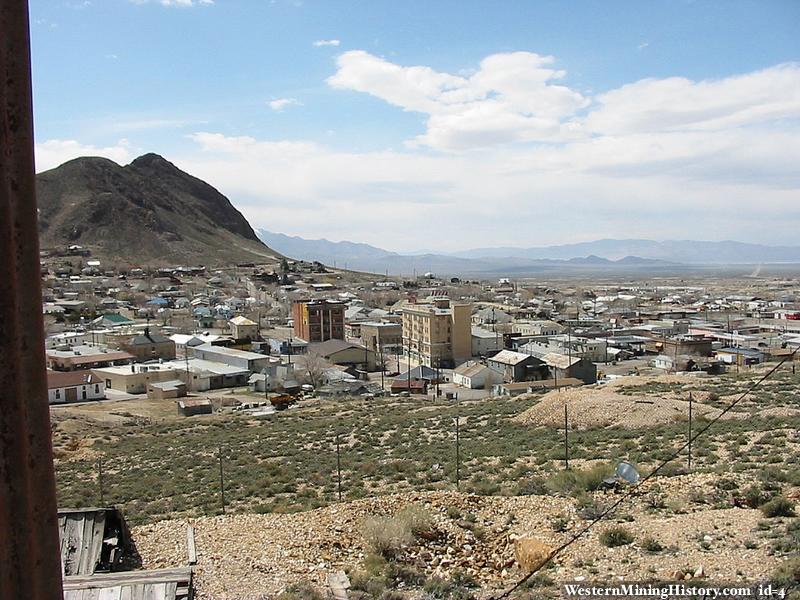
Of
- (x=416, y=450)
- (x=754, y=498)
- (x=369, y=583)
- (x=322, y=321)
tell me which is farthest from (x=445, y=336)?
(x=369, y=583)

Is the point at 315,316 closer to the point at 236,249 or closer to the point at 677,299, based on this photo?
the point at 677,299

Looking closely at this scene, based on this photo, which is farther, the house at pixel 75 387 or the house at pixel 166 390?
the house at pixel 166 390

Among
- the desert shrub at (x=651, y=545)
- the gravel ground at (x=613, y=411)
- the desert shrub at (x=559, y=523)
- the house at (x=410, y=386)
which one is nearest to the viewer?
the desert shrub at (x=651, y=545)

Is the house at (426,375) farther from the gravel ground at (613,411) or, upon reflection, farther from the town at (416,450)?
the gravel ground at (613,411)

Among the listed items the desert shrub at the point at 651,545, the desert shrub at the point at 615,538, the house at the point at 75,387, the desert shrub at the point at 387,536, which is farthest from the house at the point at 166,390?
the desert shrub at the point at 651,545

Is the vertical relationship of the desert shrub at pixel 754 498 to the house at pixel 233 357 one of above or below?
above
